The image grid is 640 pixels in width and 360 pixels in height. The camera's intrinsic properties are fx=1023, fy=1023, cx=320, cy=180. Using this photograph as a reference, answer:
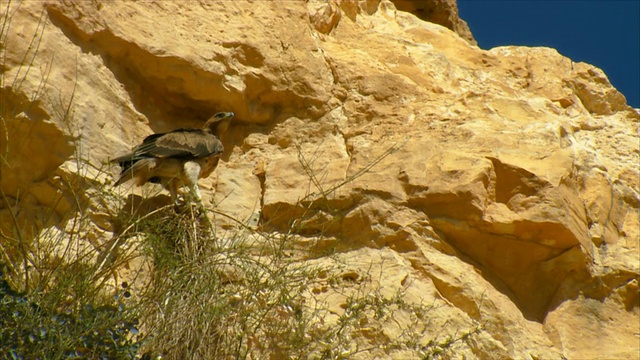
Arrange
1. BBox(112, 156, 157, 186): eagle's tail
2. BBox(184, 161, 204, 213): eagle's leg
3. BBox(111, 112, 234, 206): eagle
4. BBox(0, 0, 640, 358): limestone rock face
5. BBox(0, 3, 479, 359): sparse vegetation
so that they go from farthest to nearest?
BBox(184, 161, 204, 213): eagle's leg
BBox(111, 112, 234, 206): eagle
BBox(112, 156, 157, 186): eagle's tail
BBox(0, 0, 640, 358): limestone rock face
BBox(0, 3, 479, 359): sparse vegetation

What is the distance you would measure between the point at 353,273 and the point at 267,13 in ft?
9.60

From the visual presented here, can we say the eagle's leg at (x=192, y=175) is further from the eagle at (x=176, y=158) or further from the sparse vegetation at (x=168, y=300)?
the sparse vegetation at (x=168, y=300)

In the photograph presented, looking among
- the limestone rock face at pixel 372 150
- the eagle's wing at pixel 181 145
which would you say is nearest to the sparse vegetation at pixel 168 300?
the limestone rock face at pixel 372 150

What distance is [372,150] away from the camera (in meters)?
8.12

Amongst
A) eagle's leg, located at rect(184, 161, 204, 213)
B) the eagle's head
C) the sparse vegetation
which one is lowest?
the sparse vegetation

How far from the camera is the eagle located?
7461mm

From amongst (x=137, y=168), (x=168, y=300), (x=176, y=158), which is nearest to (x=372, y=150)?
(x=176, y=158)

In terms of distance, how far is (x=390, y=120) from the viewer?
27.8 feet

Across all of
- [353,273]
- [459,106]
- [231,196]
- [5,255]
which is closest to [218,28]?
[231,196]

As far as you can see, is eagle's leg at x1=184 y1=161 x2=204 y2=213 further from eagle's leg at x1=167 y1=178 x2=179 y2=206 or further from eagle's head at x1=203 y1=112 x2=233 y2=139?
eagle's head at x1=203 y1=112 x2=233 y2=139

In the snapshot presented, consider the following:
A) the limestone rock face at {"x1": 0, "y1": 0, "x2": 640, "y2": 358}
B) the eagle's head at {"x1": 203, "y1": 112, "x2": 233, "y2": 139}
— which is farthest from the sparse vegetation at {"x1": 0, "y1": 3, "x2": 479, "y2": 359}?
the eagle's head at {"x1": 203, "y1": 112, "x2": 233, "y2": 139}

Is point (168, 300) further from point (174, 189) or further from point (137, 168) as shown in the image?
point (174, 189)

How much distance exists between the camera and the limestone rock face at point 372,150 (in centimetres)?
722

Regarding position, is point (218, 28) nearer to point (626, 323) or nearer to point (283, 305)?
point (283, 305)
